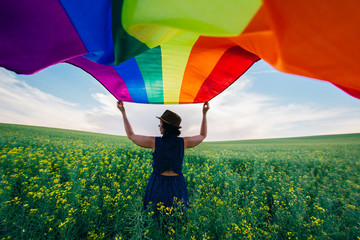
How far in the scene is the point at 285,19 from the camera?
92cm

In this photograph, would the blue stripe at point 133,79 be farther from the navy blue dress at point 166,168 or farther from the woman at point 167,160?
the navy blue dress at point 166,168

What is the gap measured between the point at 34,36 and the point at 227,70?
2313 millimetres

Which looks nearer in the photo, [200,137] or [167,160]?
[167,160]

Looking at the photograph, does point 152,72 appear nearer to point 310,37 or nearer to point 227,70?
point 227,70

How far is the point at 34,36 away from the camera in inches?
50.3

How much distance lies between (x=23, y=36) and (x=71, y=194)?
272 centimetres

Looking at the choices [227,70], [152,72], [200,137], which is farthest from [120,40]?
[200,137]

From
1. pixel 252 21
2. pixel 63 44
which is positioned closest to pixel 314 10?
pixel 252 21

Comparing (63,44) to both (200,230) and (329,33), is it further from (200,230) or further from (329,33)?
(200,230)

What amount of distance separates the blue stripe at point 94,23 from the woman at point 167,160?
49.4 inches

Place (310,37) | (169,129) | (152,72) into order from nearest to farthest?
(310,37) → (169,129) → (152,72)

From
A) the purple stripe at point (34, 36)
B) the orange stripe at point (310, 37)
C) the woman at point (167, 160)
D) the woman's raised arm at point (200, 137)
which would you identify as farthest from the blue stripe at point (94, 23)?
the woman's raised arm at point (200, 137)

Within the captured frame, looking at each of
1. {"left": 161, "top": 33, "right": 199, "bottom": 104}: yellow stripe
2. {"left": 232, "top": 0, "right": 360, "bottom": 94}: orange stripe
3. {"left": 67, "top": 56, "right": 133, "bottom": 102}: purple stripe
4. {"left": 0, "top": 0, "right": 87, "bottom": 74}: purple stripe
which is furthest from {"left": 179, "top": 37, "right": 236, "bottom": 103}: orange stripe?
{"left": 0, "top": 0, "right": 87, "bottom": 74}: purple stripe

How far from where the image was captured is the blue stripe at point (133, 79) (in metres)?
2.45
